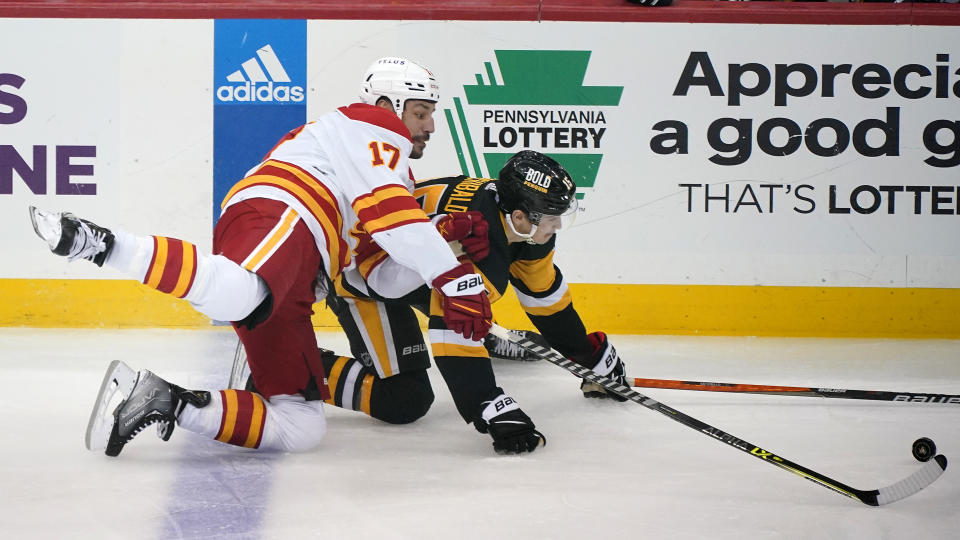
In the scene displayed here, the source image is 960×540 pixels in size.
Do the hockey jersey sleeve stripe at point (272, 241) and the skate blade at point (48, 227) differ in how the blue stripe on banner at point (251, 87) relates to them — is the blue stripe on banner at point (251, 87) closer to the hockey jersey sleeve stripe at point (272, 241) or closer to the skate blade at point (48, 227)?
the hockey jersey sleeve stripe at point (272, 241)

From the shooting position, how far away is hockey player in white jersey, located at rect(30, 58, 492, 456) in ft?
6.81

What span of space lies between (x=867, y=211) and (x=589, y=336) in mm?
1821

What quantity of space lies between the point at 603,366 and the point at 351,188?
1.02m

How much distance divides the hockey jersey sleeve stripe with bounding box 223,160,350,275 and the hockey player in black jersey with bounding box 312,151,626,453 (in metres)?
0.30

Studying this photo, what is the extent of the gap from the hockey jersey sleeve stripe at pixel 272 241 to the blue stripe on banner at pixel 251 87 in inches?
77.5

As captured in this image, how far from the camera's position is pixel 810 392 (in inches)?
111

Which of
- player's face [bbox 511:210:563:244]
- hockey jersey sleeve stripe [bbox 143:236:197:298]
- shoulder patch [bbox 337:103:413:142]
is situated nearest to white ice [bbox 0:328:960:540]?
hockey jersey sleeve stripe [bbox 143:236:197:298]

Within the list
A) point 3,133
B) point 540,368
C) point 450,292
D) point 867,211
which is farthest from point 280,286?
point 867,211

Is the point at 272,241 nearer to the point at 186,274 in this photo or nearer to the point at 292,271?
the point at 292,271

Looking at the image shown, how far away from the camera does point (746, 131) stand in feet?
13.4

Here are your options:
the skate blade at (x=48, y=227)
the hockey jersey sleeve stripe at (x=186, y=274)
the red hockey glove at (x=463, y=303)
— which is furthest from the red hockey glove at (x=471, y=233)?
Result: the skate blade at (x=48, y=227)

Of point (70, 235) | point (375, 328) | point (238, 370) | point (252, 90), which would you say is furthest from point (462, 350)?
point (252, 90)

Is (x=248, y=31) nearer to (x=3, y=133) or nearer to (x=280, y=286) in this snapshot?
(x=3, y=133)

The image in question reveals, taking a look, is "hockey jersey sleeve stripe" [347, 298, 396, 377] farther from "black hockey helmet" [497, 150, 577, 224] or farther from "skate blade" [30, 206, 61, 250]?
"skate blade" [30, 206, 61, 250]
